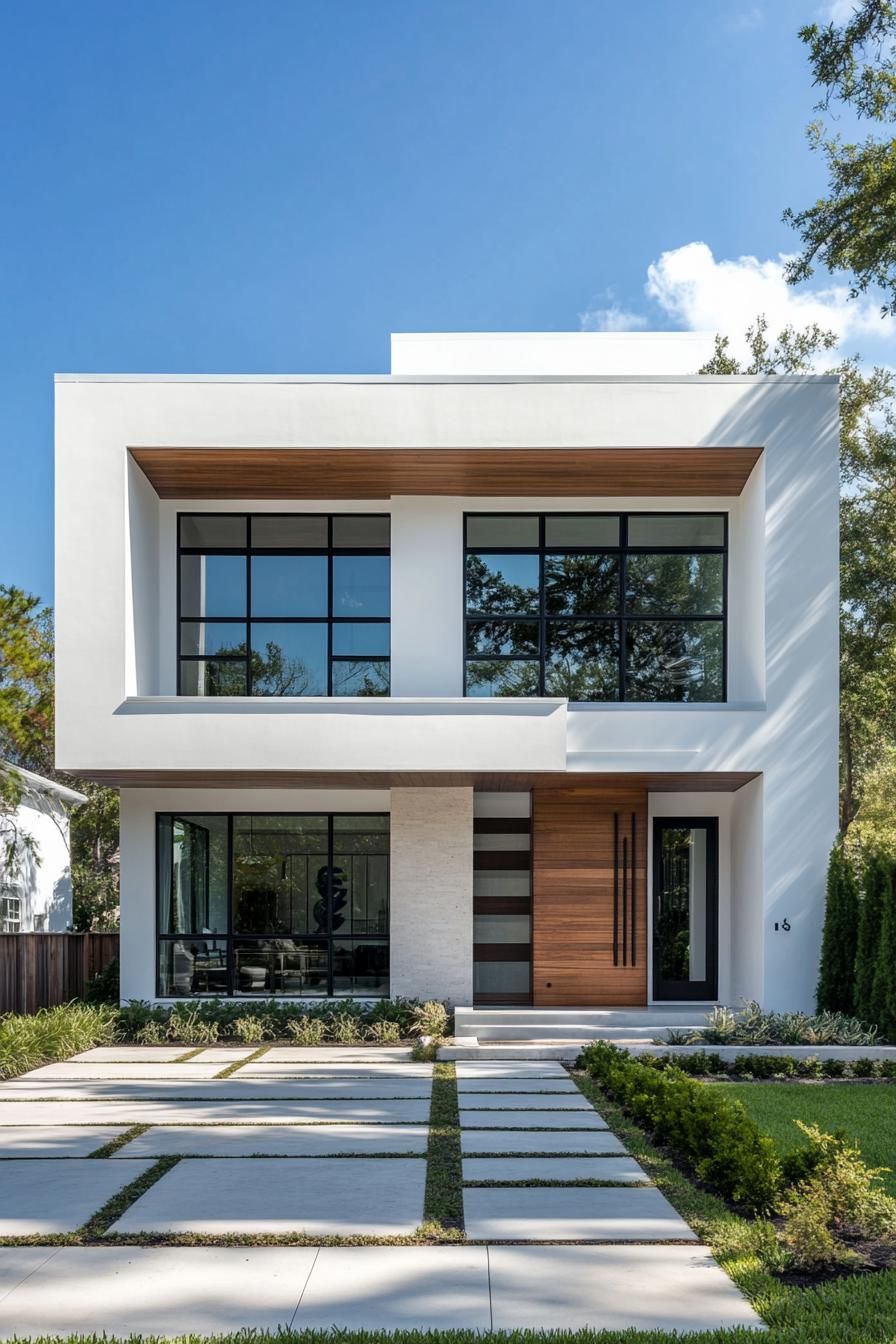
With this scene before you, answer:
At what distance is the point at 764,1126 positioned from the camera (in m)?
8.79

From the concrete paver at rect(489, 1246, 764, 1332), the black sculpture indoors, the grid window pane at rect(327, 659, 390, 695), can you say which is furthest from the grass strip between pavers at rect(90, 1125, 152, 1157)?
the grid window pane at rect(327, 659, 390, 695)

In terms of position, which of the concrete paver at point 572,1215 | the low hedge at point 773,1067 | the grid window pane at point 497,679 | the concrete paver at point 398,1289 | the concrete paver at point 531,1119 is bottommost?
the low hedge at point 773,1067

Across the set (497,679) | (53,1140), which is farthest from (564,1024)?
(53,1140)

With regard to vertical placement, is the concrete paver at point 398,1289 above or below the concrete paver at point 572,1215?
above

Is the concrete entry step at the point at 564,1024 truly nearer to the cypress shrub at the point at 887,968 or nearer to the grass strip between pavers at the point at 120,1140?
the cypress shrub at the point at 887,968

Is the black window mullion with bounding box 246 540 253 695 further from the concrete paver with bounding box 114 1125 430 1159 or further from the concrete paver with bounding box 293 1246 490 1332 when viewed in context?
the concrete paver with bounding box 293 1246 490 1332

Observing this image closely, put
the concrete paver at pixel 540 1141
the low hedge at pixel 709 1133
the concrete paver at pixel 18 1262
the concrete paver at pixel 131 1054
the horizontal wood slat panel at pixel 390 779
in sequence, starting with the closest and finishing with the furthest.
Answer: the concrete paver at pixel 18 1262, the low hedge at pixel 709 1133, the concrete paver at pixel 540 1141, the concrete paver at pixel 131 1054, the horizontal wood slat panel at pixel 390 779

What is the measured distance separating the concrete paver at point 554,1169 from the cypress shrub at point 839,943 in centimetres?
683

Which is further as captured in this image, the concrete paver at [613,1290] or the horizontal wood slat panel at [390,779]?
the horizontal wood slat panel at [390,779]

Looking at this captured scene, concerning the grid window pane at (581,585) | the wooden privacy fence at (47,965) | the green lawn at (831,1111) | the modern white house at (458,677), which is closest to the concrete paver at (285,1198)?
the green lawn at (831,1111)

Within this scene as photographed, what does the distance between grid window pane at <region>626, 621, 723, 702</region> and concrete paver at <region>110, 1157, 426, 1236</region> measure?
891 centimetres

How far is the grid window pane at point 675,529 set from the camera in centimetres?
1570

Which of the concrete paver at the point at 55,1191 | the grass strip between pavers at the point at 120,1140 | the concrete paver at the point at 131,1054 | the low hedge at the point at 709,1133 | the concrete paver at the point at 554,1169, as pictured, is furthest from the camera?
the concrete paver at the point at 131,1054

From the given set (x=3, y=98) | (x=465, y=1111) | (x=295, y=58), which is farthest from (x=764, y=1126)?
(x=3, y=98)
